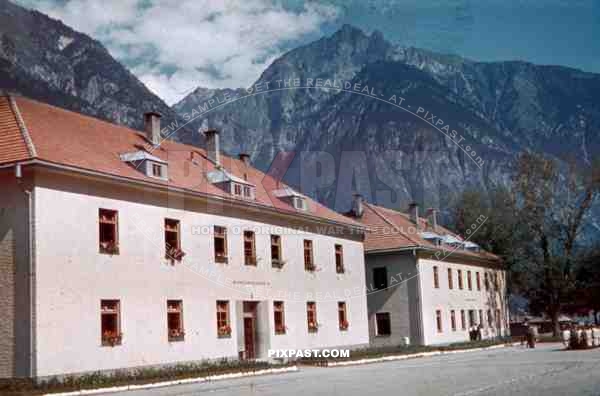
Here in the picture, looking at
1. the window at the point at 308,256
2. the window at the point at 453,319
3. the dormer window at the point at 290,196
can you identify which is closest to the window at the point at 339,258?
the window at the point at 308,256

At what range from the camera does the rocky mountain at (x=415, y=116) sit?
4719 inches

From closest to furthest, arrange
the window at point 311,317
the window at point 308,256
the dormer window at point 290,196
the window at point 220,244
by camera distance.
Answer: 1. the window at point 220,244
2. the window at point 311,317
3. the dormer window at point 290,196
4. the window at point 308,256

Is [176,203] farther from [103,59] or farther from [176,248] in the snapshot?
[103,59]

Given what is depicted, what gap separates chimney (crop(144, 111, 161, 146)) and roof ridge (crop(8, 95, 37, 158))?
6.71m

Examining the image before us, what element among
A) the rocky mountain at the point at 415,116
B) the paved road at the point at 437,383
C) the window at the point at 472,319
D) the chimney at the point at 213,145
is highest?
the rocky mountain at the point at 415,116

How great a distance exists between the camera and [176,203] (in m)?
28.8

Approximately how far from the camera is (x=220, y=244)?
31.2 meters

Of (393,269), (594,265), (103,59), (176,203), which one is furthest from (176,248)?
(103,59)

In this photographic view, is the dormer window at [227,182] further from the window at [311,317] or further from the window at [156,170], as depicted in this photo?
the window at [311,317]

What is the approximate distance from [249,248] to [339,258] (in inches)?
344

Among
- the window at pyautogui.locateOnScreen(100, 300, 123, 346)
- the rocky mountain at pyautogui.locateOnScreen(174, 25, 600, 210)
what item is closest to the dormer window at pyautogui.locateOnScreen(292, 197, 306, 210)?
the window at pyautogui.locateOnScreen(100, 300, 123, 346)

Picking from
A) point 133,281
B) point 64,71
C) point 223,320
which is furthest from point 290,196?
point 64,71

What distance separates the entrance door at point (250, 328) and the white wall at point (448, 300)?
16.3 m

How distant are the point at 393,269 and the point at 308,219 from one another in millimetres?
12201
